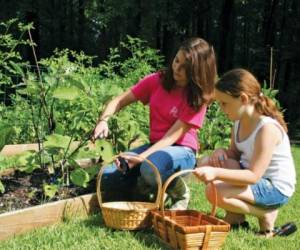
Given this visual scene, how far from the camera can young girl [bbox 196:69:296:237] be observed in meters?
3.23

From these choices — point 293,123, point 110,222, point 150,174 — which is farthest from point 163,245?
point 293,123

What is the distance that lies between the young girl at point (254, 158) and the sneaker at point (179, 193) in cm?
27

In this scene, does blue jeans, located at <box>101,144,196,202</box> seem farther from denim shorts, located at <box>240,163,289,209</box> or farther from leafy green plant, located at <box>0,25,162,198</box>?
denim shorts, located at <box>240,163,289,209</box>

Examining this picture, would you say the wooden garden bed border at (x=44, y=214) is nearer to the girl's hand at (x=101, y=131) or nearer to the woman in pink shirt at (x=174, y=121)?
the woman in pink shirt at (x=174, y=121)

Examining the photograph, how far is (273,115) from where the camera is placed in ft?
11.3

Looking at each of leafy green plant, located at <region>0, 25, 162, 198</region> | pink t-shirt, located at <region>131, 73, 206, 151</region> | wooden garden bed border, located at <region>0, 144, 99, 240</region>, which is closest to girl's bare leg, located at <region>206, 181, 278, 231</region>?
pink t-shirt, located at <region>131, 73, 206, 151</region>

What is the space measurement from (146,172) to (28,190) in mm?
854

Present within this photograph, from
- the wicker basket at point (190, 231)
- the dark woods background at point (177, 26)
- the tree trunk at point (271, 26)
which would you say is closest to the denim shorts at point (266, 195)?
the wicker basket at point (190, 231)

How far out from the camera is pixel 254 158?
3221mm

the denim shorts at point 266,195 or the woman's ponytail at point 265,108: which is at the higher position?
the woman's ponytail at point 265,108

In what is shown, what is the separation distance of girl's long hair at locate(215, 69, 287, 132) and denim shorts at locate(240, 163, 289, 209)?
0.37m

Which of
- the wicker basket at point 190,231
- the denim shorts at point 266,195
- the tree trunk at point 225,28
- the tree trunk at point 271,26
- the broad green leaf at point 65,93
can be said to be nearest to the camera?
the wicker basket at point 190,231

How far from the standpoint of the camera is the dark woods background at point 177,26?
2197cm

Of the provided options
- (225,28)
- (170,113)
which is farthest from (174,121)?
(225,28)
